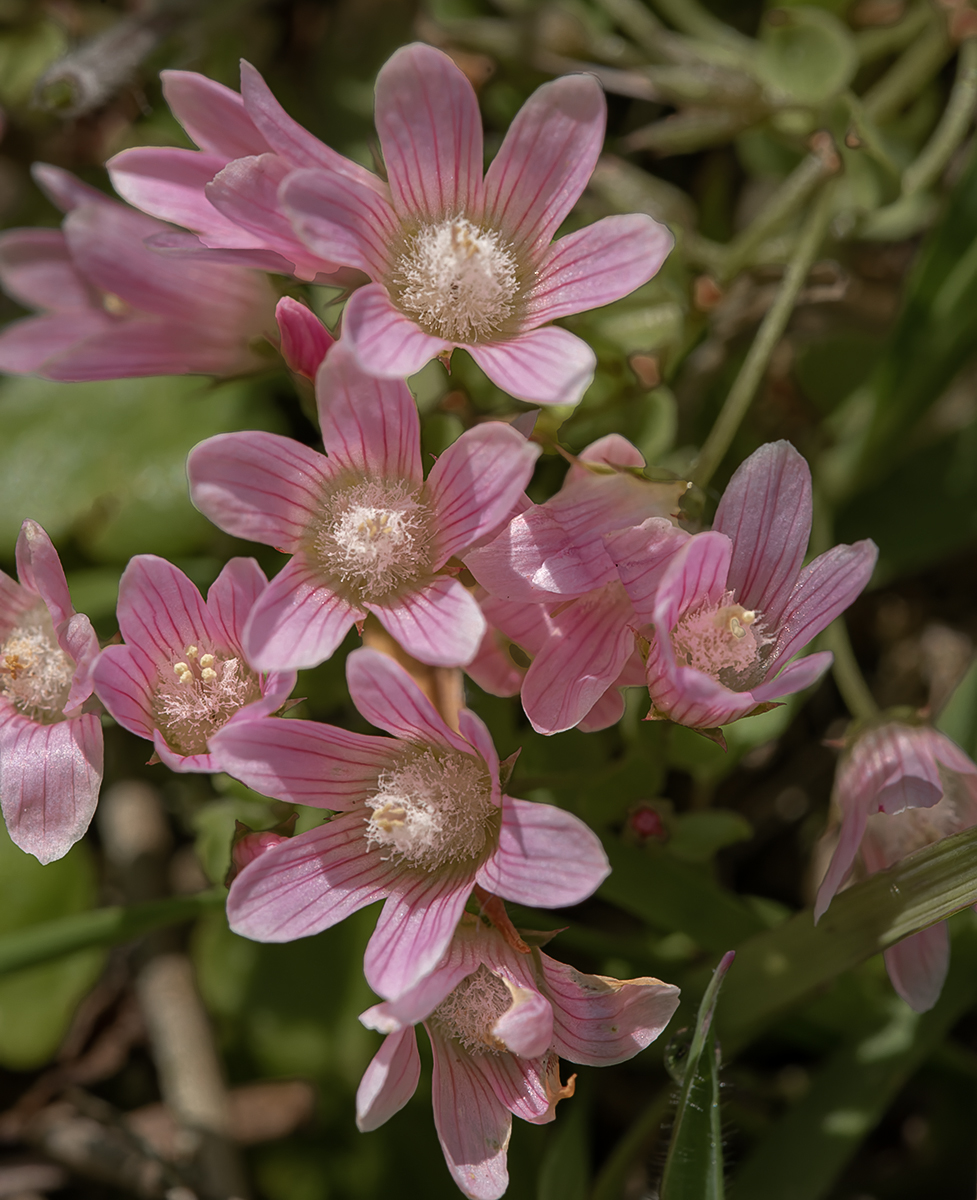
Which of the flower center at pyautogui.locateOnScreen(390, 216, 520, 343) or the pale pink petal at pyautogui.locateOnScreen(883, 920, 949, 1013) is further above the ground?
the flower center at pyautogui.locateOnScreen(390, 216, 520, 343)

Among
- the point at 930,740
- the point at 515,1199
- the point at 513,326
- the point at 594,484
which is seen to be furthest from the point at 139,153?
the point at 515,1199

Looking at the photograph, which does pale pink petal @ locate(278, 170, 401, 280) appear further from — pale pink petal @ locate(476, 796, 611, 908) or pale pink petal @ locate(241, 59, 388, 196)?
pale pink petal @ locate(476, 796, 611, 908)

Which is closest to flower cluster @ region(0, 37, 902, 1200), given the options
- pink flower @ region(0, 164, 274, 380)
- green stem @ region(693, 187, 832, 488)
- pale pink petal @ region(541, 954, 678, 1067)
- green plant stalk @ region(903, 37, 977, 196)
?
pale pink petal @ region(541, 954, 678, 1067)

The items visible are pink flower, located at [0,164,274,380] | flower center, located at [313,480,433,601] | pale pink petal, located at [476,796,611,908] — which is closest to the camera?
pale pink petal, located at [476,796,611,908]

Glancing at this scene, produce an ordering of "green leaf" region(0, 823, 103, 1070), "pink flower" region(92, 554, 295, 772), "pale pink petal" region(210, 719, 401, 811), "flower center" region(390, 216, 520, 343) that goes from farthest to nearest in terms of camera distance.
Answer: "green leaf" region(0, 823, 103, 1070), "flower center" region(390, 216, 520, 343), "pink flower" region(92, 554, 295, 772), "pale pink petal" region(210, 719, 401, 811)

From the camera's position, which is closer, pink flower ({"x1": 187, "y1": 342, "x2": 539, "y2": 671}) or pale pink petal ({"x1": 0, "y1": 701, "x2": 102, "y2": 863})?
pink flower ({"x1": 187, "y1": 342, "x2": 539, "y2": 671})

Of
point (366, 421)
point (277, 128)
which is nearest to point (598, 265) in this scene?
point (366, 421)

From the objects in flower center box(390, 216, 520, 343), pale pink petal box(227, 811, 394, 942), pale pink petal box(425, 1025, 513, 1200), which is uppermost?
flower center box(390, 216, 520, 343)

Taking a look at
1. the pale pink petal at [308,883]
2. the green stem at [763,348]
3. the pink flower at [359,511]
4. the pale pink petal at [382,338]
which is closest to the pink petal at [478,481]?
the pink flower at [359,511]
